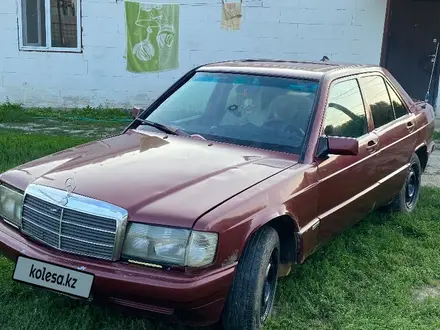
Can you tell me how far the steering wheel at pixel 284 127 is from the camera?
378cm

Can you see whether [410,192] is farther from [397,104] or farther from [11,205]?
[11,205]

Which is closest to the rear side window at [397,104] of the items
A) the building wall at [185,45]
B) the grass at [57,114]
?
the building wall at [185,45]

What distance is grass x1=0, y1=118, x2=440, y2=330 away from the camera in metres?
3.29

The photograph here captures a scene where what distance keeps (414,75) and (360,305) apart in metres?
8.67

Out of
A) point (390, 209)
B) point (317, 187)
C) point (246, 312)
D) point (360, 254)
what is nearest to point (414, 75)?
point (390, 209)

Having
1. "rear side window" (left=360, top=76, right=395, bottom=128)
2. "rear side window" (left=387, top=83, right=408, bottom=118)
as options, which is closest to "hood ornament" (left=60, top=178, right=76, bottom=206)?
"rear side window" (left=360, top=76, right=395, bottom=128)

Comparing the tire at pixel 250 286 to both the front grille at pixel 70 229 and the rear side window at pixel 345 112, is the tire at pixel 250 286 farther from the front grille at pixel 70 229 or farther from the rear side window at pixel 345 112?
the rear side window at pixel 345 112

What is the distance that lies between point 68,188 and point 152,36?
772cm

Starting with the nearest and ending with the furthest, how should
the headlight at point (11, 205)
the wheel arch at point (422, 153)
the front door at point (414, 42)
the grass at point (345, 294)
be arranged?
the headlight at point (11, 205) → the grass at point (345, 294) → the wheel arch at point (422, 153) → the front door at point (414, 42)

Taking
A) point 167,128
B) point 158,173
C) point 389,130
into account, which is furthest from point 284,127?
point 389,130

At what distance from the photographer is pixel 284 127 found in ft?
12.6

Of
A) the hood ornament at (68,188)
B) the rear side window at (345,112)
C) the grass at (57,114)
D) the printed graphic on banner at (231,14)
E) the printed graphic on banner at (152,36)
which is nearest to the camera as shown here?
the hood ornament at (68,188)

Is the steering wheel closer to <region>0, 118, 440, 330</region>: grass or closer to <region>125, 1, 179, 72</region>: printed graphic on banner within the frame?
<region>0, 118, 440, 330</region>: grass

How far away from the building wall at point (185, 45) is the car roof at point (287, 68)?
221 inches
